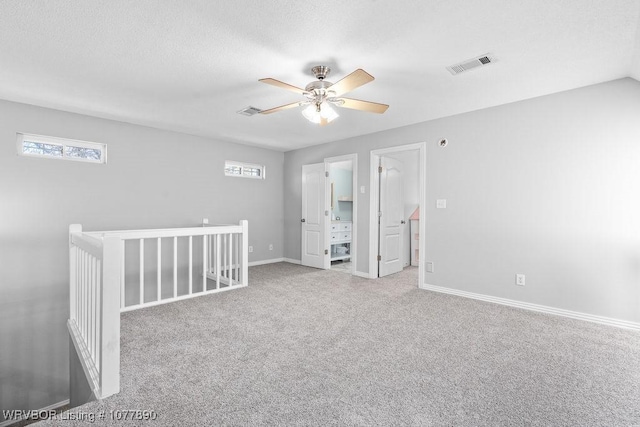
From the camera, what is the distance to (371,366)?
205cm

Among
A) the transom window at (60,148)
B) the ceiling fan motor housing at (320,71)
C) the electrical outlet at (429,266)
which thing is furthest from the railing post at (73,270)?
the electrical outlet at (429,266)

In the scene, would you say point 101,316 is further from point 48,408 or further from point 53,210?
point 48,408

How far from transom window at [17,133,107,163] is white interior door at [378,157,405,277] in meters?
4.06

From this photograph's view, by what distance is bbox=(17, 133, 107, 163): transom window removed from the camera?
3545 mm

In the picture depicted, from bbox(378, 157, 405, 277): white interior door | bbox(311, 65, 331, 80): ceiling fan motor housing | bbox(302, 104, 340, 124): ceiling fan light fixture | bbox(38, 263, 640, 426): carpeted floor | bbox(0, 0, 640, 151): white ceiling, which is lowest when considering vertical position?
bbox(38, 263, 640, 426): carpeted floor

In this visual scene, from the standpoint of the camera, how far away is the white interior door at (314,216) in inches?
217

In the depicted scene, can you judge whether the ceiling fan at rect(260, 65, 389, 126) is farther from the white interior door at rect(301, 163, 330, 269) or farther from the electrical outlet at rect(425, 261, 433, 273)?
the white interior door at rect(301, 163, 330, 269)

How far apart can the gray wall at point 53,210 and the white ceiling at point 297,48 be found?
63 centimetres

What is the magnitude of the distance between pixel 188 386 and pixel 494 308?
309 cm

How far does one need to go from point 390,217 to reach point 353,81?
3.02 meters

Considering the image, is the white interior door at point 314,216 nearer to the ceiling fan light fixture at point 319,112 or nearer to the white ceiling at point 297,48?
the white ceiling at point 297,48

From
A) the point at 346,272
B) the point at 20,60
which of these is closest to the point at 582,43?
the point at 346,272

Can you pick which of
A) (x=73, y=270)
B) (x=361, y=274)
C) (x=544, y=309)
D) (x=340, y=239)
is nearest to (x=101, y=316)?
(x=73, y=270)

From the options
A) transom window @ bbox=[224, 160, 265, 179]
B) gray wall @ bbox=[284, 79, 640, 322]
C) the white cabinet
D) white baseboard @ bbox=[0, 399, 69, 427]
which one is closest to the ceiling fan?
gray wall @ bbox=[284, 79, 640, 322]
